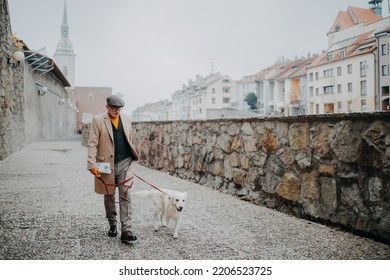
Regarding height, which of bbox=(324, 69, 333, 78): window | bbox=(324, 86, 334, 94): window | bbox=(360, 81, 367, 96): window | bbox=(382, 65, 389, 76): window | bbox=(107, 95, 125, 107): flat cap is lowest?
bbox=(107, 95, 125, 107): flat cap

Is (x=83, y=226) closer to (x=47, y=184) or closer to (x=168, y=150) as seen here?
(x=47, y=184)

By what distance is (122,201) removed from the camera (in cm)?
335

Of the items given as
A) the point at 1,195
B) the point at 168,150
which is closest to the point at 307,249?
the point at 1,195

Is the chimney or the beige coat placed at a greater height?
the chimney

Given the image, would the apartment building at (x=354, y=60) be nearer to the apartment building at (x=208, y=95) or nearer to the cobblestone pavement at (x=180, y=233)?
the cobblestone pavement at (x=180, y=233)

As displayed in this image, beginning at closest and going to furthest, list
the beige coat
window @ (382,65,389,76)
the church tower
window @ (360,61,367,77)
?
the beige coat < window @ (382,65,389,76) < window @ (360,61,367,77) < the church tower

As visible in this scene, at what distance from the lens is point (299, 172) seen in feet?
13.5

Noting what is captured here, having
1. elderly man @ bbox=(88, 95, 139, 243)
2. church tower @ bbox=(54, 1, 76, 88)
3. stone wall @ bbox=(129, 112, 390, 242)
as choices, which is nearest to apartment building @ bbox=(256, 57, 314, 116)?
stone wall @ bbox=(129, 112, 390, 242)

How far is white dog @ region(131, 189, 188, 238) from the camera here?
134 inches

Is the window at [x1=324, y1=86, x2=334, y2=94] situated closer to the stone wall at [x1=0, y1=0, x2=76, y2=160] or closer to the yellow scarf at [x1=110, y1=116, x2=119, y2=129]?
the yellow scarf at [x1=110, y1=116, x2=119, y2=129]

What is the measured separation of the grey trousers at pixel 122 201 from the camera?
10.9ft

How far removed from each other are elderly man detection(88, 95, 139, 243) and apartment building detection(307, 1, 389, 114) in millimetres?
2240

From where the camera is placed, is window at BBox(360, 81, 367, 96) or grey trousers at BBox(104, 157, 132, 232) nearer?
grey trousers at BBox(104, 157, 132, 232)

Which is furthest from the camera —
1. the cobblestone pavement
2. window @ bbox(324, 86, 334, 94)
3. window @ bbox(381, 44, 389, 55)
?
window @ bbox(324, 86, 334, 94)
